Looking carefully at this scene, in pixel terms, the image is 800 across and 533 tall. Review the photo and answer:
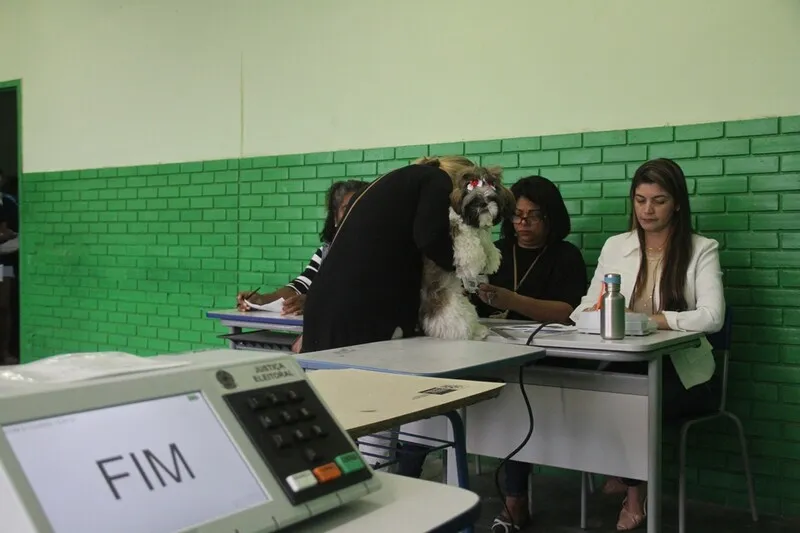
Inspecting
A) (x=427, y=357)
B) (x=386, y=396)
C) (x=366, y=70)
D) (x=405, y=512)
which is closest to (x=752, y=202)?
(x=427, y=357)

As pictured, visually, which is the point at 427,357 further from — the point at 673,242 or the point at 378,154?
the point at 378,154

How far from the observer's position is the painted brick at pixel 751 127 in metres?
3.04

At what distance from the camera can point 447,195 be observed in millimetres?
2422

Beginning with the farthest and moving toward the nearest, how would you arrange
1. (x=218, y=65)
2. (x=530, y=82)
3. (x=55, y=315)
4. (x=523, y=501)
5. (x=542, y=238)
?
(x=55, y=315), (x=218, y=65), (x=530, y=82), (x=542, y=238), (x=523, y=501)

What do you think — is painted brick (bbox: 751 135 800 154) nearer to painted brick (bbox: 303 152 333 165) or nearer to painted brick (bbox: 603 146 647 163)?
painted brick (bbox: 603 146 647 163)

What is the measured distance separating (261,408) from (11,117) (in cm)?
604

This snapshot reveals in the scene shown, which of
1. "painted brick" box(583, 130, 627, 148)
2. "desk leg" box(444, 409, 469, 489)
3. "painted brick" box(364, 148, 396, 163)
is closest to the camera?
"desk leg" box(444, 409, 469, 489)

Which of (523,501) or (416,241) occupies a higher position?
(416,241)

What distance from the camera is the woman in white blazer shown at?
2.71 m

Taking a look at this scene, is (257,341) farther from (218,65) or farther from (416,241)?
(218,65)

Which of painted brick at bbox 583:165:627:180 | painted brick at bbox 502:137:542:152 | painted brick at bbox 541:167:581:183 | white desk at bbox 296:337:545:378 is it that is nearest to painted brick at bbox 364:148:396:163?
painted brick at bbox 502:137:542:152

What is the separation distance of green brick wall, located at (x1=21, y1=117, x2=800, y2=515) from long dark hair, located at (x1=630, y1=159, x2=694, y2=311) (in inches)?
13.8

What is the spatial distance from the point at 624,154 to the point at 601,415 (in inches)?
52.6

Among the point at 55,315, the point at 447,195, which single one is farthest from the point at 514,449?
the point at 55,315
